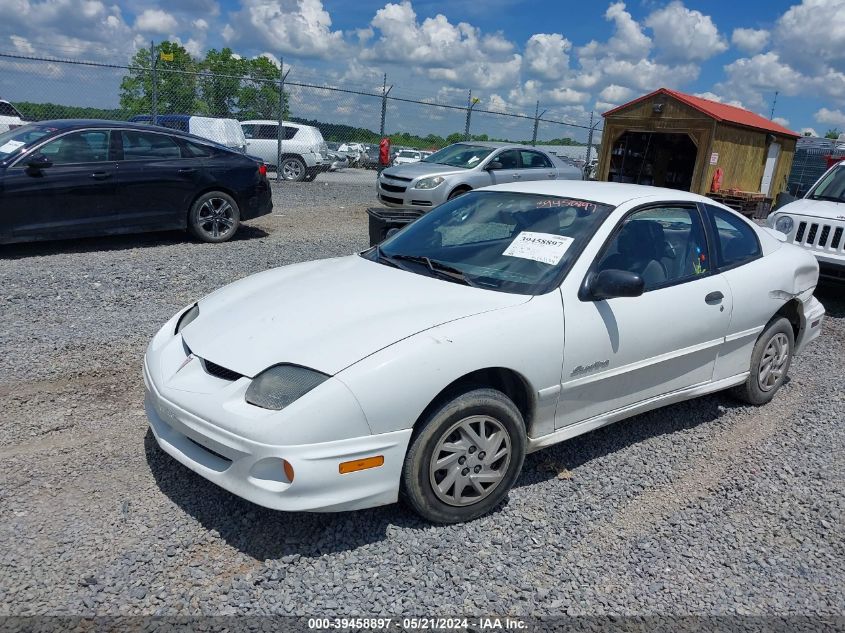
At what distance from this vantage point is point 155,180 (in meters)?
8.40

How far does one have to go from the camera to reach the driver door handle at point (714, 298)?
4.04 m

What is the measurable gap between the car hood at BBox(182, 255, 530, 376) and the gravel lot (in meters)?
0.79

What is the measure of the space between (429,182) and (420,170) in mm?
569

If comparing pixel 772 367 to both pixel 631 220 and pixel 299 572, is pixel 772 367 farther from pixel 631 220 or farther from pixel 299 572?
pixel 299 572

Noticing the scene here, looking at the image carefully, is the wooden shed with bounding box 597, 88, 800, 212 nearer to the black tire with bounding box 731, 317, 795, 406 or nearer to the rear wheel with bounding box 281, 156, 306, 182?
the rear wheel with bounding box 281, 156, 306, 182

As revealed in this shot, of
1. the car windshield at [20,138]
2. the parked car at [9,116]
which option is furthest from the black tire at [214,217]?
the parked car at [9,116]

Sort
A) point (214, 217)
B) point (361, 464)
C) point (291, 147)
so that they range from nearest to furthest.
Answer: point (361, 464), point (214, 217), point (291, 147)

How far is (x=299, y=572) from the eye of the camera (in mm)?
2770

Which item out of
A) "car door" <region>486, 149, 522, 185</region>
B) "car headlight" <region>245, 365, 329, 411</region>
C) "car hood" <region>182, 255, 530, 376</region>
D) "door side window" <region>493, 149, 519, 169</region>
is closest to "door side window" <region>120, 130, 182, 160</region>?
"car hood" <region>182, 255, 530, 376</region>

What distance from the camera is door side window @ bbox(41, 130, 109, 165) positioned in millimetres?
7824

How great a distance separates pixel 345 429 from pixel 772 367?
11.7 ft

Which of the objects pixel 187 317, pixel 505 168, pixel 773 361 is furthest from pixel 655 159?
pixel 187 317

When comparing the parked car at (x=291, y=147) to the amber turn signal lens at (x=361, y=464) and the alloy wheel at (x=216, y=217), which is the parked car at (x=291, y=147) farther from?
the amber turn signal lens at (x=361, y=464)

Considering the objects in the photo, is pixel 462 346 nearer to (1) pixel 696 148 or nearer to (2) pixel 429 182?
(2) pixel 429 182
